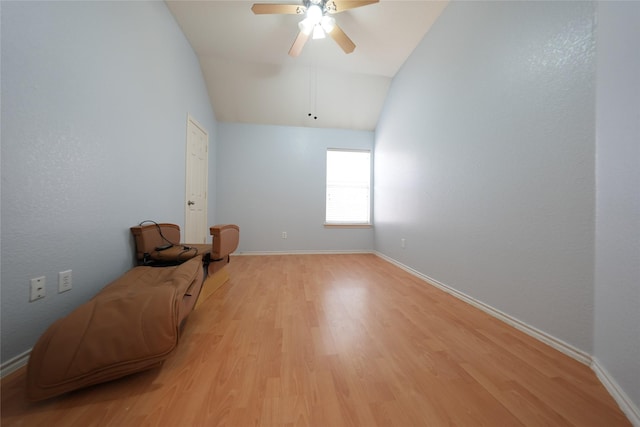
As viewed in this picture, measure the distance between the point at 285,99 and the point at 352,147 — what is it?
59.1 inches

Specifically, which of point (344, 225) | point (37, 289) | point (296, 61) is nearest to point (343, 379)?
point (37, 289)

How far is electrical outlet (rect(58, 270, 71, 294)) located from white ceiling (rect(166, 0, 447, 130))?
9.11 ft

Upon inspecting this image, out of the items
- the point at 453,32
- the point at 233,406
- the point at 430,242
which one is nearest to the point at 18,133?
the point at 233,406

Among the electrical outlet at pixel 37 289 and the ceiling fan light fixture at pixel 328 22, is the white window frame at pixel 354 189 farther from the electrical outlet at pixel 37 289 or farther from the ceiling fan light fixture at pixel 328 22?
the electrical outlet at pixel 37 289

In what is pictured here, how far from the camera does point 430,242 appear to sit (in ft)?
7.90

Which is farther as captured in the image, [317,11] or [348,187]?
[348,187]

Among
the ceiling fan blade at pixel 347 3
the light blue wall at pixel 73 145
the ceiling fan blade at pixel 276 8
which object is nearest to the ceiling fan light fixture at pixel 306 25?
the ceiling fan blade at pixel 276 8

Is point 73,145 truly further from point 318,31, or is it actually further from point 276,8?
point 318,31

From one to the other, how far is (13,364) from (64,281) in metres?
0.39

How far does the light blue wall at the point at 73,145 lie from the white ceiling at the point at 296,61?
73 cm

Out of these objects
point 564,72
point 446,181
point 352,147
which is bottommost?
point 446,181

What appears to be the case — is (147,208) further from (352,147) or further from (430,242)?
(352,147)

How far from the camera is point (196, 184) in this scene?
3084 millimetres

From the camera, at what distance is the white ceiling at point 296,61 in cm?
236
